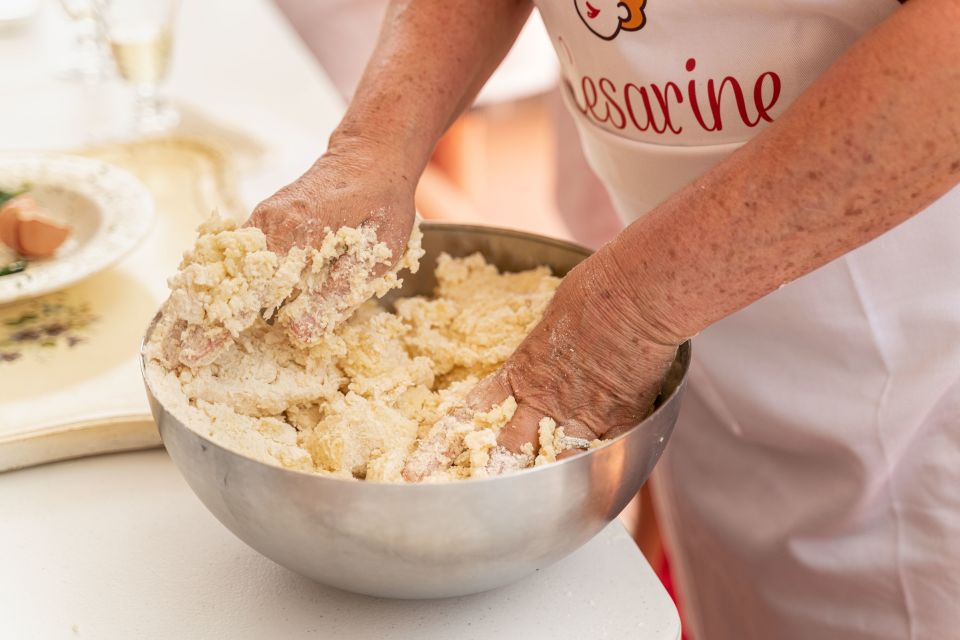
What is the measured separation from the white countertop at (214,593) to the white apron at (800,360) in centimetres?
32

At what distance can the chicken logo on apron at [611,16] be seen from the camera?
83 centimetres

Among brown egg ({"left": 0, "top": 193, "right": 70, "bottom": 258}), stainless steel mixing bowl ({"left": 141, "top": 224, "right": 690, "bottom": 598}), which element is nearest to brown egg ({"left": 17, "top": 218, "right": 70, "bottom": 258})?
brown egg ({"left": 0, "top": 193, "right": 70, "bottom": 258})

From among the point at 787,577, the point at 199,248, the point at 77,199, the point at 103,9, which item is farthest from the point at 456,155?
the point at 199,248

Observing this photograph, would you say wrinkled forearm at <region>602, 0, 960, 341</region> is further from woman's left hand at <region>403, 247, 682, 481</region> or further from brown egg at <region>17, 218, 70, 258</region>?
brown egg at <region>17, 218, 70, 258</region>

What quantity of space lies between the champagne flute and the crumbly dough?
75 cm

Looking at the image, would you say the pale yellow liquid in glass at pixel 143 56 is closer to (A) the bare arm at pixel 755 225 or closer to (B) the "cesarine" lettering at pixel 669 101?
(B) the "cesarine" lettering at pixel 669 101

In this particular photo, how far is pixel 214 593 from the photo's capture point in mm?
718

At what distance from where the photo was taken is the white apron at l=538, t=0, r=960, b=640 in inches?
32.5

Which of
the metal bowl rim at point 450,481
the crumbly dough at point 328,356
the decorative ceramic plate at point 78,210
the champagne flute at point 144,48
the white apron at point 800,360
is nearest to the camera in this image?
the metal bowl rim at point 450,481

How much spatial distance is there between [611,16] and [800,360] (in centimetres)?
38

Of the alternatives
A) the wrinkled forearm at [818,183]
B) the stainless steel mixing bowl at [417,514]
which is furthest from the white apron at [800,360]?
the stainless steel mixing bowl at [417,514]

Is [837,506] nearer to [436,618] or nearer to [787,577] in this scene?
[787,577]

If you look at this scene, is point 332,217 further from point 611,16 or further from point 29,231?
point 29,231

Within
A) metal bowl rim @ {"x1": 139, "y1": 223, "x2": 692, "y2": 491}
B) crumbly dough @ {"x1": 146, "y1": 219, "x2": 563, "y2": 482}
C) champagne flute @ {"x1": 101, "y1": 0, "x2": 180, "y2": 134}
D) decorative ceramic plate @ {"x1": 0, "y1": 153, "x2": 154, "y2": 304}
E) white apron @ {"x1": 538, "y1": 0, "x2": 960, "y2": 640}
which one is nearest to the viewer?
metal bowl rim @ {"x1": 139, "y1": 223, "x2": 692, "y2": 491}
